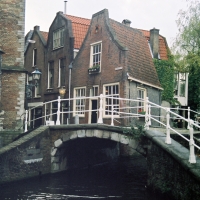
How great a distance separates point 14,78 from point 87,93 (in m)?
4.87

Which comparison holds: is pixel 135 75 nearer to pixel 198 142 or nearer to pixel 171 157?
pixel 198 142

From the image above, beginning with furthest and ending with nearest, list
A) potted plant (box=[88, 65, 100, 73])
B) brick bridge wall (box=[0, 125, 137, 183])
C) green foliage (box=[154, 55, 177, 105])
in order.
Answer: green foliage (box=[154, 55, 177, 105]), potted plant (box=[88, 65, 100, 73]), brick bridge wall (box=[0, 125, 137, 183])

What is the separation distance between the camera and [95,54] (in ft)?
63.6

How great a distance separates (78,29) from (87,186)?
1398cm

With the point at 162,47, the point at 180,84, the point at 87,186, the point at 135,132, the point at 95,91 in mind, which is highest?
the point at 162,47

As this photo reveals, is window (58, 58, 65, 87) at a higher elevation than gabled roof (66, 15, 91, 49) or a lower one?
lower

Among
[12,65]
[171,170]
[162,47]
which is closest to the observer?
[171,170]

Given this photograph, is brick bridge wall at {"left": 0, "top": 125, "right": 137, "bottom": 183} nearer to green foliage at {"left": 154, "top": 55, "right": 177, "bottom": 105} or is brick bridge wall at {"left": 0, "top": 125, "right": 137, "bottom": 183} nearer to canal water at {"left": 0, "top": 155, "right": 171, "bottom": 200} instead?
canal water at {"left": 0, "top": 155, "right": 171, "bottom": 200}

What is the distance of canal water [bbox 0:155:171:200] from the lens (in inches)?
385

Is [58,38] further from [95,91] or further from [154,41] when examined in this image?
[154,41]

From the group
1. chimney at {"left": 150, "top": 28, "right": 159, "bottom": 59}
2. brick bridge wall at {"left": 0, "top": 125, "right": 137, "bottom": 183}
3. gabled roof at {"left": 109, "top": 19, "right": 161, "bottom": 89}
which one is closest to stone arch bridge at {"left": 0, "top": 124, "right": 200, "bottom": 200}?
brick bridge wall at {"left": 0, "top": 125, "right": 137, "bottom": 183}

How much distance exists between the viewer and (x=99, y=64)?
19.0m

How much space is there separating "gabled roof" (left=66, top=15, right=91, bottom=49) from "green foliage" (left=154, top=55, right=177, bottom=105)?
17.9ft

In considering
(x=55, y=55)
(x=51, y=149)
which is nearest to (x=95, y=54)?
(x=55, y=55)
